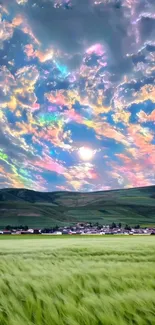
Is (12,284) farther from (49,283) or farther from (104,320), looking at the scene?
(104,320)

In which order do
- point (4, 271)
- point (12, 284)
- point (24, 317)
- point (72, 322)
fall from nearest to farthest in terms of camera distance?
point (72, 322) < point (24, 317) < point (12, 284) < point (4, 271)

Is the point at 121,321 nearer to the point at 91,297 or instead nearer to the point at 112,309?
the point at 112,309

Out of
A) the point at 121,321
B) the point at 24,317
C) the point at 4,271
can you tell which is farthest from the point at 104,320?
the point at 4,271

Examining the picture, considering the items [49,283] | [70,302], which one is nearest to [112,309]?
[70,302]

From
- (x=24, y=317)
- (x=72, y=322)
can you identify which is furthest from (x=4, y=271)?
(x=72, y=322)

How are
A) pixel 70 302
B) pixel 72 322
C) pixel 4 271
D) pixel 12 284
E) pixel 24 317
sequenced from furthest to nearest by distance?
pixel 4 271 → pixel 12 284 → pixel 70 302 → pixel 24 317 → pixel 72 322

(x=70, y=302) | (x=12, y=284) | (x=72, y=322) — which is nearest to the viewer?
(x=72, y=322)

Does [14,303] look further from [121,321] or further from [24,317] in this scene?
[121,321]

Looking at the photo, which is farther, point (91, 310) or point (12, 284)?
point (12, 284)

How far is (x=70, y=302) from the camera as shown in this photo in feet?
18.3

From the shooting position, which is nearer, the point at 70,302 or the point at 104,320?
the point at 104,320

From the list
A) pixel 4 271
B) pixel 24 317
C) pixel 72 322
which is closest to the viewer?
pixel 72 322

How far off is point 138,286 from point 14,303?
8.74 ft

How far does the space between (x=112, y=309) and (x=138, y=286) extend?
2125mm
